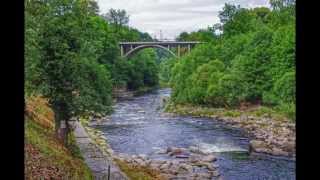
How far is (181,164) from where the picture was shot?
7715 mm

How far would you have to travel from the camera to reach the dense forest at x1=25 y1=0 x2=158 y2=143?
5816mm

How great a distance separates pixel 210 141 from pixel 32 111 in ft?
10.9

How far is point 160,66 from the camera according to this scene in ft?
26.6

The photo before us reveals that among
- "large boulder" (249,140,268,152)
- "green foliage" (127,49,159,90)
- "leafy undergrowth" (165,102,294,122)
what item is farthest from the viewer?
"leafy undergrowth" (165,102,294,122)

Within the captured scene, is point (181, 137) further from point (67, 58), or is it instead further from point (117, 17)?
point (67, 58)

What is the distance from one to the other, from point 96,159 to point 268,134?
3.09 metres

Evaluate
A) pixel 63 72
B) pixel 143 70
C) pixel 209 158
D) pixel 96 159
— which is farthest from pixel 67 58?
pixel 209 158

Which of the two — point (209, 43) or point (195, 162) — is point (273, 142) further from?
point (209, 43)

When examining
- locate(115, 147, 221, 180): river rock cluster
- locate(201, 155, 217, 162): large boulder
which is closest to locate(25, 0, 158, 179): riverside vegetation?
locate(115, 147, 221, 180): river rock cluster

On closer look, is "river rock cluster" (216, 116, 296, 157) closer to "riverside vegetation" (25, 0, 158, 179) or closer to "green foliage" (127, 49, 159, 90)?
"green foliage" (127, 49, 159, 90)

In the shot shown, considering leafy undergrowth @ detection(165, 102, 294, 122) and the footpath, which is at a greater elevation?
leafy undergrowth @ detection(165, 102, 294, 122)

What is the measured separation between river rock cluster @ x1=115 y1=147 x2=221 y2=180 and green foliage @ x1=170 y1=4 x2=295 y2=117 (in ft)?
4.00

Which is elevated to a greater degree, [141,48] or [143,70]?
[141,48]
